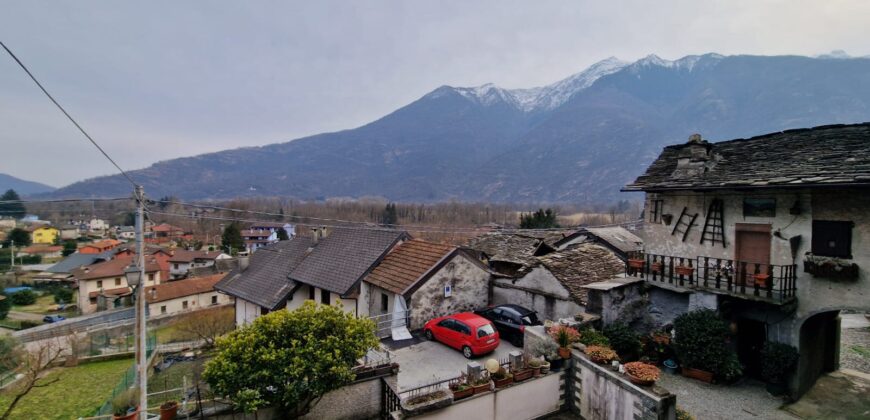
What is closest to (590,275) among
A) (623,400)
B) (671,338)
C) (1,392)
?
(671,338)

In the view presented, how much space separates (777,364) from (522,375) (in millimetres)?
7936

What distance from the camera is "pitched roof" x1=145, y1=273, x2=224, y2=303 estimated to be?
48250 millimetres

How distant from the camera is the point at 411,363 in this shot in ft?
44.5

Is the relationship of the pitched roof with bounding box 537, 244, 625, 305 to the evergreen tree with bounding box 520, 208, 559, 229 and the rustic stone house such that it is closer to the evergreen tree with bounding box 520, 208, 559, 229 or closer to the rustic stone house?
the rustic stone house

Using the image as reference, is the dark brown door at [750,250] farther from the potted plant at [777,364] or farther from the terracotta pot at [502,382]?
the terracotta pot at [502,382]

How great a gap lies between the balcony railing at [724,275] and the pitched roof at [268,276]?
18078 mm

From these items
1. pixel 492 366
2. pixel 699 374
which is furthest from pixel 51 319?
pixel 699 374

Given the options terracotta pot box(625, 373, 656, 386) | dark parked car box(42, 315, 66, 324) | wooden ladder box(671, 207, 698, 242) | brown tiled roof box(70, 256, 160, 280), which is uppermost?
wooden ladder box(671, 207, 698, 242)

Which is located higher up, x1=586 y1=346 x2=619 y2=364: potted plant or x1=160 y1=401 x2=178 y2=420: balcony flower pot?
x1=586 y1=346 x2=619 y2=364: potted plant

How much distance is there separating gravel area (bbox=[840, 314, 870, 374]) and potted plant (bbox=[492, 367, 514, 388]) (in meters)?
14.2

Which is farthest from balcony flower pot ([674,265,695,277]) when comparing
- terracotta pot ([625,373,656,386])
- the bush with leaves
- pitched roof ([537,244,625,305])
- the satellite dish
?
the bush with leaves

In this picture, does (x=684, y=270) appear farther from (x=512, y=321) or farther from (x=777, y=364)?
(x=512, y=321)

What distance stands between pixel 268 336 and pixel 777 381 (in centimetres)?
1466

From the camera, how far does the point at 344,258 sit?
822 inches
